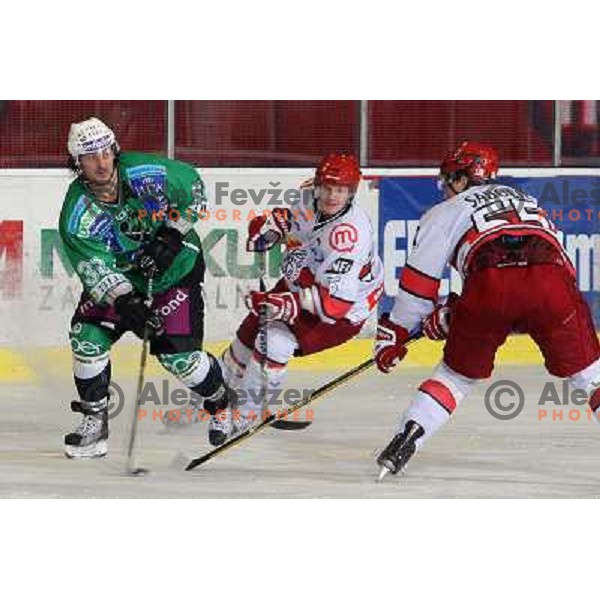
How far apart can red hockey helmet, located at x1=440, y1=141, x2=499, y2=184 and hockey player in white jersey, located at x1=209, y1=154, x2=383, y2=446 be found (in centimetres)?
30

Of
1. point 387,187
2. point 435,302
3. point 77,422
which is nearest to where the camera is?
point 435,302

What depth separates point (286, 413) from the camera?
22.8 feet

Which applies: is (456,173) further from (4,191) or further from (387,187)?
(4,191)

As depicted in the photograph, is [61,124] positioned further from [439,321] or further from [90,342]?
[439,321]

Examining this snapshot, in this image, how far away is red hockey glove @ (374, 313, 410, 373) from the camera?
6605mm

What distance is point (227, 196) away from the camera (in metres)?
7.22

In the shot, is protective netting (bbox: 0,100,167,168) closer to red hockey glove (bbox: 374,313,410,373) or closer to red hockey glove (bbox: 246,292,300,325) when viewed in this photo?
red hockey glove (bbox: 246,292,300,325)

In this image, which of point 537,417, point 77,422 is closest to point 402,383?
point 537,417

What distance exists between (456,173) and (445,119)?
692 mm

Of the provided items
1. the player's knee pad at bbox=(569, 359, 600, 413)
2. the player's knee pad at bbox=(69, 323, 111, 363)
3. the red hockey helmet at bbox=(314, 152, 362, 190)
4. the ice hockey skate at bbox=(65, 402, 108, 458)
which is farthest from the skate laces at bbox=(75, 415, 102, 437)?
the player's knee pad at bbox=(569, 359, 600, 413)

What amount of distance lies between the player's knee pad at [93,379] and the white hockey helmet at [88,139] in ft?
1.75

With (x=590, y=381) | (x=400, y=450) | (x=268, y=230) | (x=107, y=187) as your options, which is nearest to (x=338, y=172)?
(x=268, y=230)

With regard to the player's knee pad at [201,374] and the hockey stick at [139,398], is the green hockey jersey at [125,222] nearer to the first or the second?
the hockey stick at [139,398]

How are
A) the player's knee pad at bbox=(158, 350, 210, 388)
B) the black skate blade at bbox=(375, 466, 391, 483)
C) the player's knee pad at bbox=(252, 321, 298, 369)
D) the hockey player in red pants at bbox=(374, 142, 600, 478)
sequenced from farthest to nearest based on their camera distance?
the player's knee pad at bbox=(252, 321, 298, 369)
the player's knee pad at bbox=(158, 350, 210, 388)
the black skate blade at bbox=(375, 466, 391, 483)
the hockey player in red pants at bbox=(374, 142, 600, 478)
